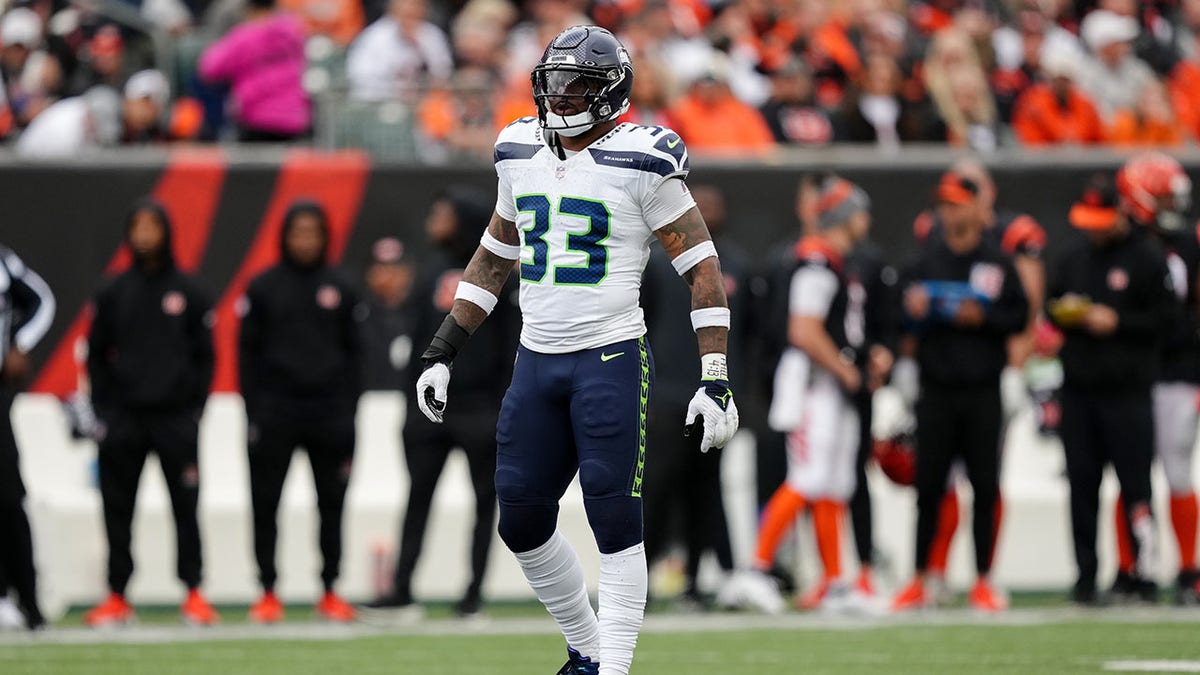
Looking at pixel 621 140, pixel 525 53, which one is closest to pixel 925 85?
pixel 525 53

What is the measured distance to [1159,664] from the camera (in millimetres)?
8484

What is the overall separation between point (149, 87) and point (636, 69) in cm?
356

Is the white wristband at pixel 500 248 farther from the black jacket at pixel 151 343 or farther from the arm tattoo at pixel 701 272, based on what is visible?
the black jacket at pixel 151 343

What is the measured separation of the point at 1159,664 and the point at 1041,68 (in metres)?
10.5

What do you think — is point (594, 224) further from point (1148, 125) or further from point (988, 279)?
point (1148, 125)

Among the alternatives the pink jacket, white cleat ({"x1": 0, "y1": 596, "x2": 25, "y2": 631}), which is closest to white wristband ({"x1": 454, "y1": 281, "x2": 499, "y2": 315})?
white cleat ({"x1": 0, "y1": 596, "x2": 25, "y2": 631})

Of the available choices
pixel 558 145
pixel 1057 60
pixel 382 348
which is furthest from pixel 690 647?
pixel 1057 60

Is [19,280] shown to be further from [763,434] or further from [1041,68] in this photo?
[1041,68]

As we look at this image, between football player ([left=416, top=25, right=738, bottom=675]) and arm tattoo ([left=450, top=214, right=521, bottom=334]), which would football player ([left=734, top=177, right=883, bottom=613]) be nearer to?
arm tattoo ([left=450, top=214, right=521, bottom=334])

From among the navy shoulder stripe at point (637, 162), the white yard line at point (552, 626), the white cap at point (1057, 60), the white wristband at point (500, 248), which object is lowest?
the white yard line at point (552, 626)

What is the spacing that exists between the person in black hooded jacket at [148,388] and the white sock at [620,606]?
486 centimetres

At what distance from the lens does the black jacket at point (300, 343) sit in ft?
38.3

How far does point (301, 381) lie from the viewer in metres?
11.6

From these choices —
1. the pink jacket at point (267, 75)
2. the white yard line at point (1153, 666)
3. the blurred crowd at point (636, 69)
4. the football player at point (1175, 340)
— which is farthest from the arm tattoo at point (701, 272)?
the pink jacket at point (267, 75)
